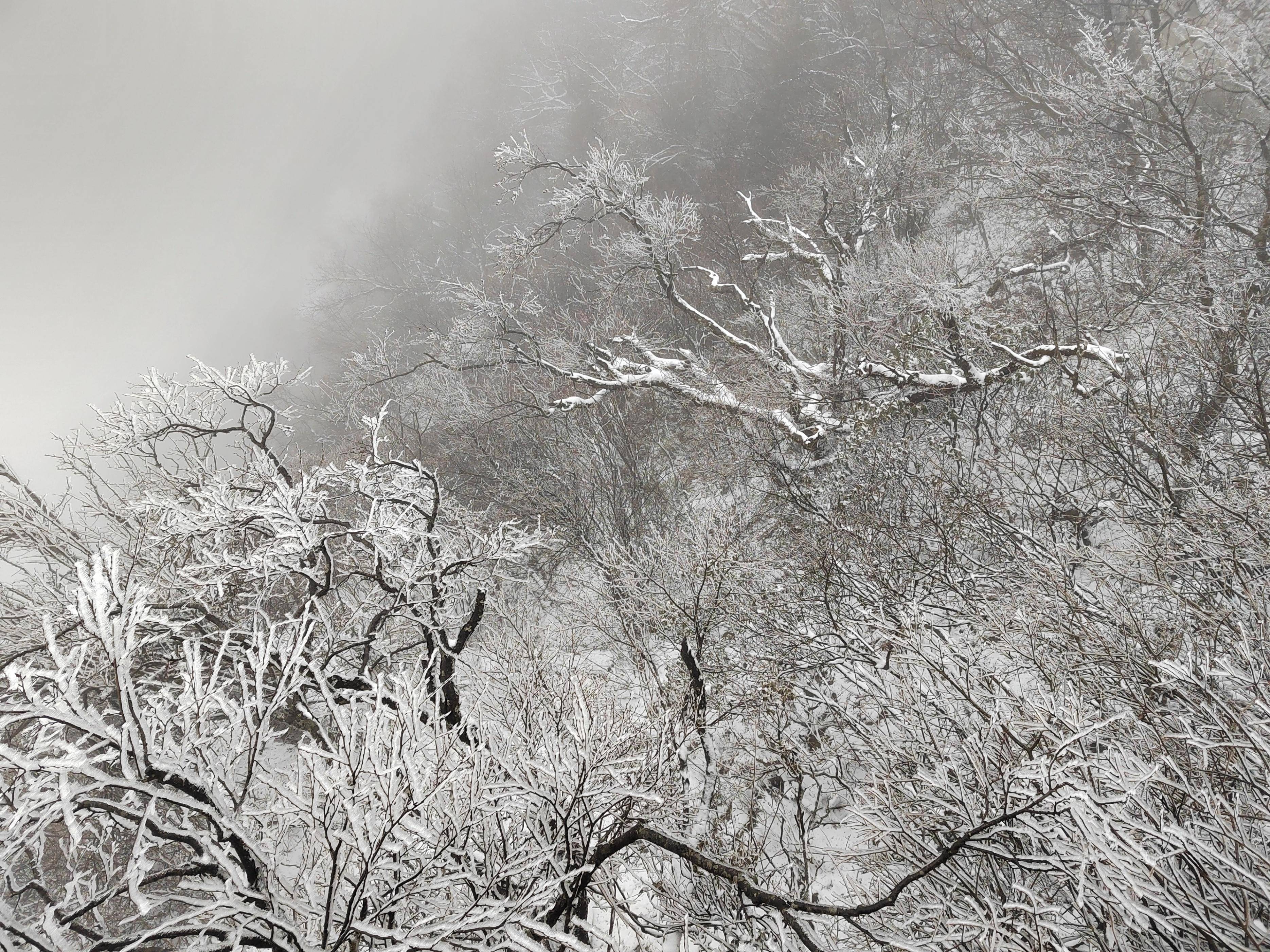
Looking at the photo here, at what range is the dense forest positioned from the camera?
2.57 meters

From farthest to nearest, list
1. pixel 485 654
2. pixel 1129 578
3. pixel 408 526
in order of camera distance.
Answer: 1. pixel 485 654
2. pixel 408 526
3. pixel 1129 578

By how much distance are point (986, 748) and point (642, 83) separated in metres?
22.5

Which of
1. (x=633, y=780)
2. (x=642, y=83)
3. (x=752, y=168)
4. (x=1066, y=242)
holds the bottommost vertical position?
(x=633, y=780)

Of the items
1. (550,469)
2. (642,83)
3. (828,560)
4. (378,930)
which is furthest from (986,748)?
(642,83)

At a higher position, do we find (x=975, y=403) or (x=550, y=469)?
(x=550, y=469)

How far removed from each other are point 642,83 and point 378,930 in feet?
77.3

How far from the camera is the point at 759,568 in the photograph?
8383 millimetres

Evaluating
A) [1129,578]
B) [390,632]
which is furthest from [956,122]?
[390,632]

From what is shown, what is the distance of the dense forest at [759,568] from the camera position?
8.44 ft

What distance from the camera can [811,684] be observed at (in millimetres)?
7496

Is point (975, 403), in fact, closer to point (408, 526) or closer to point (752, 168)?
point (408, 526)

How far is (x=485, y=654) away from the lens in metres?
8.40

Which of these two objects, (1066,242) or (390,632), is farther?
(1066,242)

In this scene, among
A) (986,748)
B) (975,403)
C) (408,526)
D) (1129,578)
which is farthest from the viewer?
(975,403)
